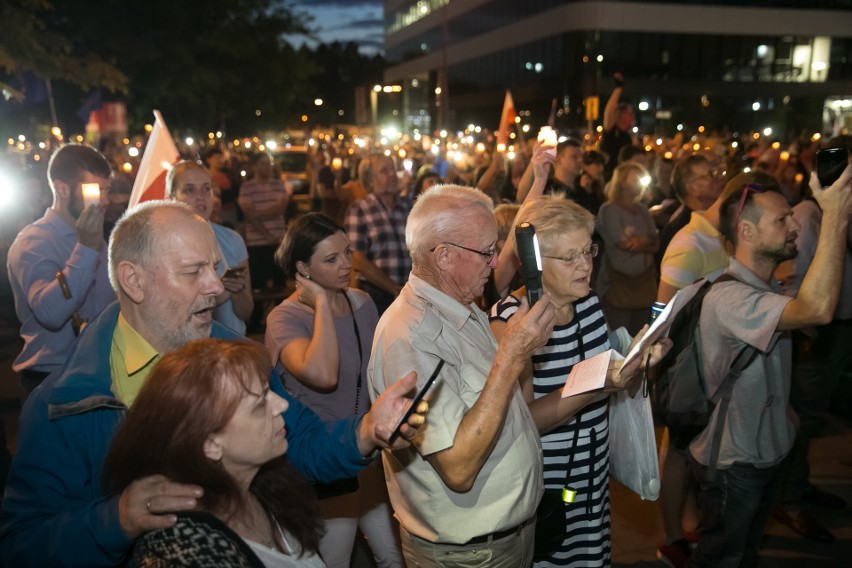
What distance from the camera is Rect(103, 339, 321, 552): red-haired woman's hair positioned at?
80.2 inches

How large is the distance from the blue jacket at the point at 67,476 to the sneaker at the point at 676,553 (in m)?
3.42

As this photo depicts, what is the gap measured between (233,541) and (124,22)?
83.2 ft

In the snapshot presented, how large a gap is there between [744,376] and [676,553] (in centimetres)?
137

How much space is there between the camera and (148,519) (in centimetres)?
192

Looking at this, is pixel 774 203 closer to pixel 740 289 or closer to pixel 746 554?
Answer: pixel 740 289

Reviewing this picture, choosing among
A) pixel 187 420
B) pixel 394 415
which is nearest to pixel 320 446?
pixel 394 415

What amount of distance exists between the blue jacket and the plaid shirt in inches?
168

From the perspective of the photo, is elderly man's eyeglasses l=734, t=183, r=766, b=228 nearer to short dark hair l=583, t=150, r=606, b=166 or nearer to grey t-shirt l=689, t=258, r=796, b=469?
grey t-shirt l=689, t=258, r=796, b=469

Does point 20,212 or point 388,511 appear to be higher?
point 20,212

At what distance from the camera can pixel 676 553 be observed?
4.54 m

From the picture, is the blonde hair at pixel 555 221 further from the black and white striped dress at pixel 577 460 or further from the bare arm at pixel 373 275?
the bare arm at pixel 373 275

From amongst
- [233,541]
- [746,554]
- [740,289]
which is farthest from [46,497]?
[746,554]

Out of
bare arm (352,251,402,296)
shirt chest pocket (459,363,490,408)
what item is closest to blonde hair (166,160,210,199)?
bare arm (352,251,402,296)

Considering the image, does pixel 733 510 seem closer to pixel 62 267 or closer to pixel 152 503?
pixel 152 503
